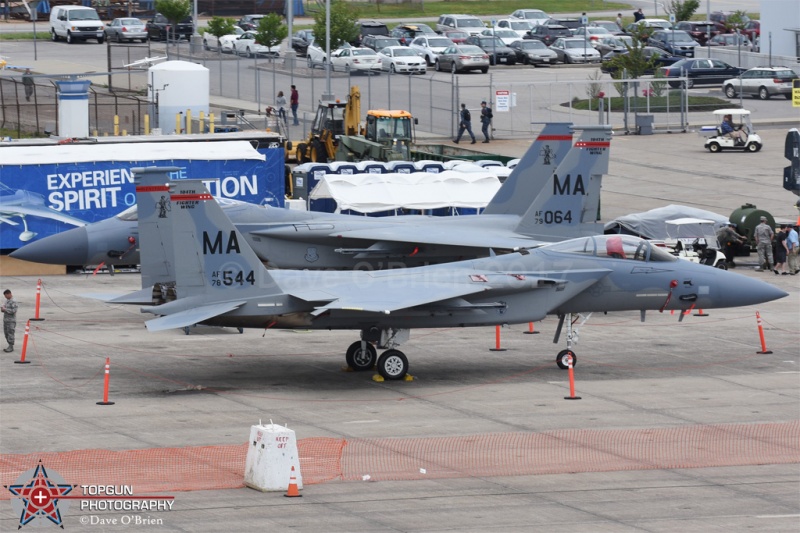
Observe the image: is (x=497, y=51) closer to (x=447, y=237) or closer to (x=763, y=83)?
(x=763, y=83)

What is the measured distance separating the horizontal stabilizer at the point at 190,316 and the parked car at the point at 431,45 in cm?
5102

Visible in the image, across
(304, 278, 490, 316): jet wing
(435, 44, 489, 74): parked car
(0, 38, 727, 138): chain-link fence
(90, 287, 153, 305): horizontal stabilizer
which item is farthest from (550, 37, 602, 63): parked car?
(90, 287, 153, 305): horizontal stabilizer

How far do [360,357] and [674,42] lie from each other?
57389 millimetres

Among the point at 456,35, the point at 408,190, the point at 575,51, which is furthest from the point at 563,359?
the point at 456,35

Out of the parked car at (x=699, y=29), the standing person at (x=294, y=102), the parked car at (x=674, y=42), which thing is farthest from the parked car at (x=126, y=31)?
the parked car at (x=699, y=29)

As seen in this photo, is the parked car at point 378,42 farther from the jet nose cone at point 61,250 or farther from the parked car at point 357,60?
the jet nose cone at point 61,250

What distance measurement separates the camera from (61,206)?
1366 inches

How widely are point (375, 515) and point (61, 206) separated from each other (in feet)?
71.2

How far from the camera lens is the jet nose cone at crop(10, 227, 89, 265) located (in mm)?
29031

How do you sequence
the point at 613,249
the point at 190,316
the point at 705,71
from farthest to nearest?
the point at 705,71 → the point at 613,249 → the point at 190,316

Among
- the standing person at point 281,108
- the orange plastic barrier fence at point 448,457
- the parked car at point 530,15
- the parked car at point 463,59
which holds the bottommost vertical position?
the orange plastic barrier fence at point 448,457

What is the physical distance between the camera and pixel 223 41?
249 feet

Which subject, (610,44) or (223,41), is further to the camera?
(610,44)

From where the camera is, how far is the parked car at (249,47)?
7250cm
